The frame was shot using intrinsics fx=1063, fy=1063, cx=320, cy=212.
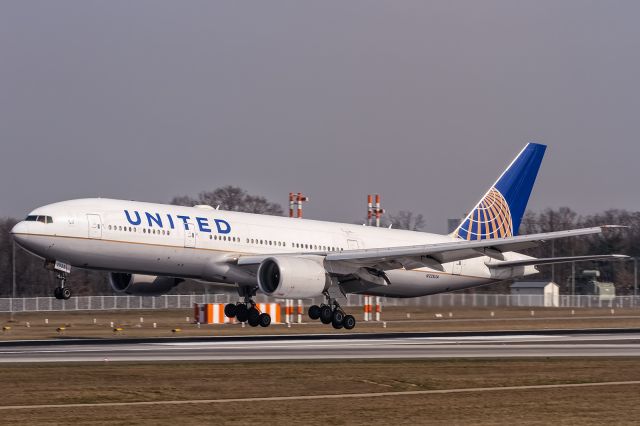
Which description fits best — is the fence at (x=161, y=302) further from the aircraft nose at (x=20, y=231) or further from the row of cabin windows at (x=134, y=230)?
the aircraft nose at (x=20, y=231)

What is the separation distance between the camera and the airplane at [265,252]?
4369 centimetres

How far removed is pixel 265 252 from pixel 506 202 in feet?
52.5

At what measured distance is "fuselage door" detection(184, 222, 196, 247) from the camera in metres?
45.8

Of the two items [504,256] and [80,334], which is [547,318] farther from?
[80,334]

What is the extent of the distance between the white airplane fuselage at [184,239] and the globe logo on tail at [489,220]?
3.15m

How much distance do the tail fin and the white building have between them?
2782cm

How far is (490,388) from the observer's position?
84.5 feet

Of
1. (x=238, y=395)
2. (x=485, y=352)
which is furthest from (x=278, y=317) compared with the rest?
(x=238, y=395)

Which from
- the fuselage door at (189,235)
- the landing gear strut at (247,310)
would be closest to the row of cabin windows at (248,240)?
the fuselage door at (189,235)

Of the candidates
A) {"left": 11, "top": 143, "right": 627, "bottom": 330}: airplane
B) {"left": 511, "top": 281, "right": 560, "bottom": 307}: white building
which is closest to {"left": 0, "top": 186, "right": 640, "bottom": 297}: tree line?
{"left": 511, "top": 281, "right": 560, "bottom": 307}: white building

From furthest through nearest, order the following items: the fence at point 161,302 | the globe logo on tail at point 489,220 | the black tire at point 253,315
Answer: the fence at point 161,302 → the globe logo on tail at point 489,220 → the black tire at point 253,315

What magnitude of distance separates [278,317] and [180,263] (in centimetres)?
1880

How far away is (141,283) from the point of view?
5081 centimetres

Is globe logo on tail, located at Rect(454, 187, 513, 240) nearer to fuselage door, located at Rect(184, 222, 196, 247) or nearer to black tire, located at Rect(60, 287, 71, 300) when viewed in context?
fuselage door, located at Rect(184, 222, 196, 247)
